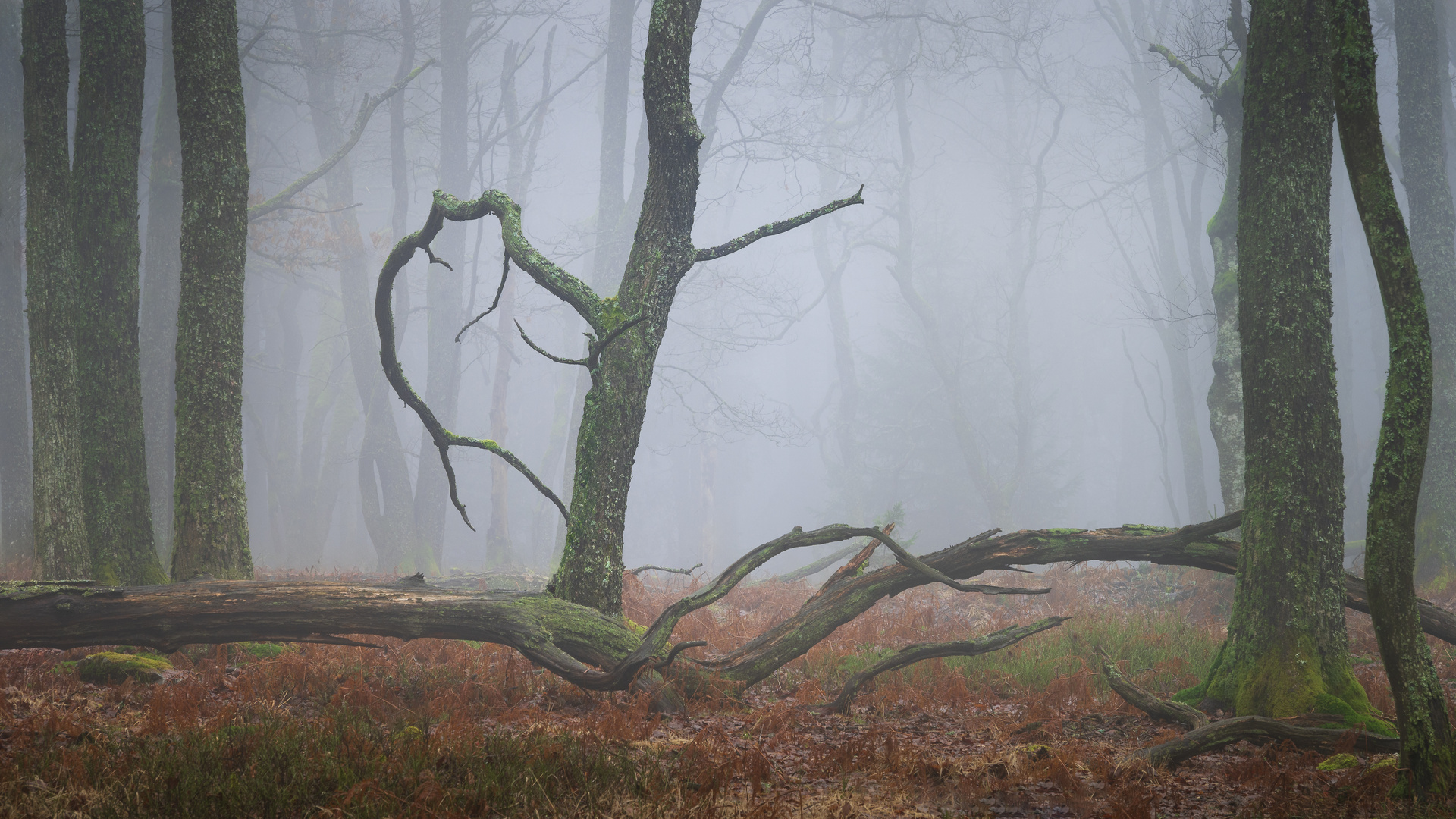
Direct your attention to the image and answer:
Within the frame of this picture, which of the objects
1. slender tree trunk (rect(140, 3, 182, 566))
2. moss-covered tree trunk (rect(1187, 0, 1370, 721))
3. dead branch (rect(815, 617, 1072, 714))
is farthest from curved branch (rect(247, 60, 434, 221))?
moss-covered tree trunk (rect(1187, 0, 1370, 721))

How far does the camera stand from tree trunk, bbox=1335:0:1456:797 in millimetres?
3537

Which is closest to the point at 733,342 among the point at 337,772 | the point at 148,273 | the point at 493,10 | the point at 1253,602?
the point at 493,10

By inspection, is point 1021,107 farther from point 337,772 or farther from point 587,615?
point 337,772

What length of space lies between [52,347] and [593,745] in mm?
7897

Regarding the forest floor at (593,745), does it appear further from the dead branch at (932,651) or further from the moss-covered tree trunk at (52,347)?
the moss-covered tree trunk at (52,347)

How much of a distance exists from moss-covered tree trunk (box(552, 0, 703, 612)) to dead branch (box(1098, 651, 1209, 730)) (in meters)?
3.84

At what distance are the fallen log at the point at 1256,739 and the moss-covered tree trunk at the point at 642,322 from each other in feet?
13.1

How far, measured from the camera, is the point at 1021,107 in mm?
31500

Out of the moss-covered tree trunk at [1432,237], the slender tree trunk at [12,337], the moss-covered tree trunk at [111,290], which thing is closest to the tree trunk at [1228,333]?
the moss-covered tree trunk at [1432,237]

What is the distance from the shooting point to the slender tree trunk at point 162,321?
12875 millimetres

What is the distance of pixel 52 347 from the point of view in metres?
7.95

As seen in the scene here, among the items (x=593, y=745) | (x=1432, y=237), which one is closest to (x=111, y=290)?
(x=593, y=745)

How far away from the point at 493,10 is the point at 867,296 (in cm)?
8222

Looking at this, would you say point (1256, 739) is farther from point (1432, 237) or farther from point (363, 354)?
point (363, 354)
